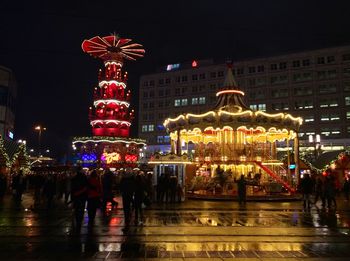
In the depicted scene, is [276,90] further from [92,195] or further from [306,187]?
[92,195]

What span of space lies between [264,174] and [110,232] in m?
19.4

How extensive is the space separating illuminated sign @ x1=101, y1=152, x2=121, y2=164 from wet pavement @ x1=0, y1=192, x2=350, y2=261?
34573mm

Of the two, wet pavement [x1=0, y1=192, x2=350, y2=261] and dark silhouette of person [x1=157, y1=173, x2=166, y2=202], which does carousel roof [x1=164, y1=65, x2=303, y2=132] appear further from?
wet pavement [x1=0, y1=192, x2=350, y2=261]

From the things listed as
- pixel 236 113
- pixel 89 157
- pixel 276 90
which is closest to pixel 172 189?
pixel 236 113

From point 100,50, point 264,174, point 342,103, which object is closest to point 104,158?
point 100,50

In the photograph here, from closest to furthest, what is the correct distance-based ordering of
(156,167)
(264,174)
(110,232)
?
(110,232) → (156,167) → (264,174)

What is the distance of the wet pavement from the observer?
801cm

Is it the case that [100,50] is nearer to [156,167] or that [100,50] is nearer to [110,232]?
[156,167]

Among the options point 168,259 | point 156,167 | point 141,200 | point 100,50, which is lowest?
point 168,259

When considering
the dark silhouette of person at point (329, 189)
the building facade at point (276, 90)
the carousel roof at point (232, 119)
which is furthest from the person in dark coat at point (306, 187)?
the building facade at point (276, 90)

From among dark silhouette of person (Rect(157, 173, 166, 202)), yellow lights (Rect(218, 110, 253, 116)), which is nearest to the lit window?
yellow lights (Rect(218, 110, 253, 116))

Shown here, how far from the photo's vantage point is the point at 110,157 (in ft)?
164

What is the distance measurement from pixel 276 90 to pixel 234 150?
56901mm

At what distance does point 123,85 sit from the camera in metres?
56.6
